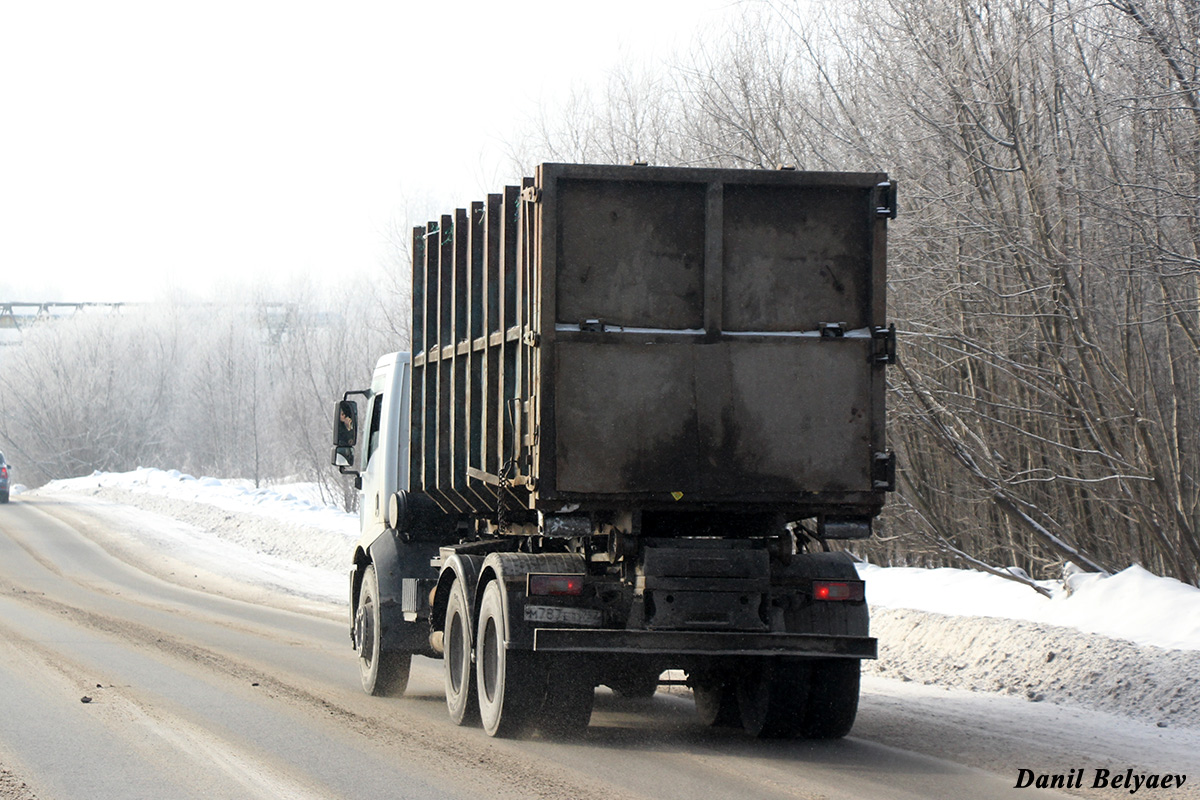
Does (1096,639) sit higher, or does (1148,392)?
(1148,392)

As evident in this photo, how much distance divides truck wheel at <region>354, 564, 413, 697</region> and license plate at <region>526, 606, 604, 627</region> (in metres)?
2.82

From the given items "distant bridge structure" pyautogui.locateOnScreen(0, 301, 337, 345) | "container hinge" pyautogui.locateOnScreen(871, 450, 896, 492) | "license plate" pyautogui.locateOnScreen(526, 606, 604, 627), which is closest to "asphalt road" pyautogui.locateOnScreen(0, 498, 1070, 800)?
"license plate" pyautogui.locateOnScreen(526, 606, 604, 627)

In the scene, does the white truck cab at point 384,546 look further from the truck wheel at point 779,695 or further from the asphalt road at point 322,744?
the truck wheel at point 779,695

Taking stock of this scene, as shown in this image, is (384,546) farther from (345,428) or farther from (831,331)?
(831,331)

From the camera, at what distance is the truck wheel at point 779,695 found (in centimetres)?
819

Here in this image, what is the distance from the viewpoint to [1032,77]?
1363 cm

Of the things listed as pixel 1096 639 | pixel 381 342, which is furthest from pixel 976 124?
pixel 381 342

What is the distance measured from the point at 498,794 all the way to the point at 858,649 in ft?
8.06

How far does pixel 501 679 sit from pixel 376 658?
103 inches

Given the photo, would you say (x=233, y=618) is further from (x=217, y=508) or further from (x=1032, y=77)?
(x=217, y=508)

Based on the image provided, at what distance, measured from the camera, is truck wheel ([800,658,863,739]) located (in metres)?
8.08

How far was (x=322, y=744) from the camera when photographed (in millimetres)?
7734

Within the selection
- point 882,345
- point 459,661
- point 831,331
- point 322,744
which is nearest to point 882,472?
point 882,345

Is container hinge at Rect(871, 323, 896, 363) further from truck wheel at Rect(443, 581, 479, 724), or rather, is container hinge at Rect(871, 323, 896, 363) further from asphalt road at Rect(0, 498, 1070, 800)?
truck wheel at Rect(443, 581, 479, 724)
